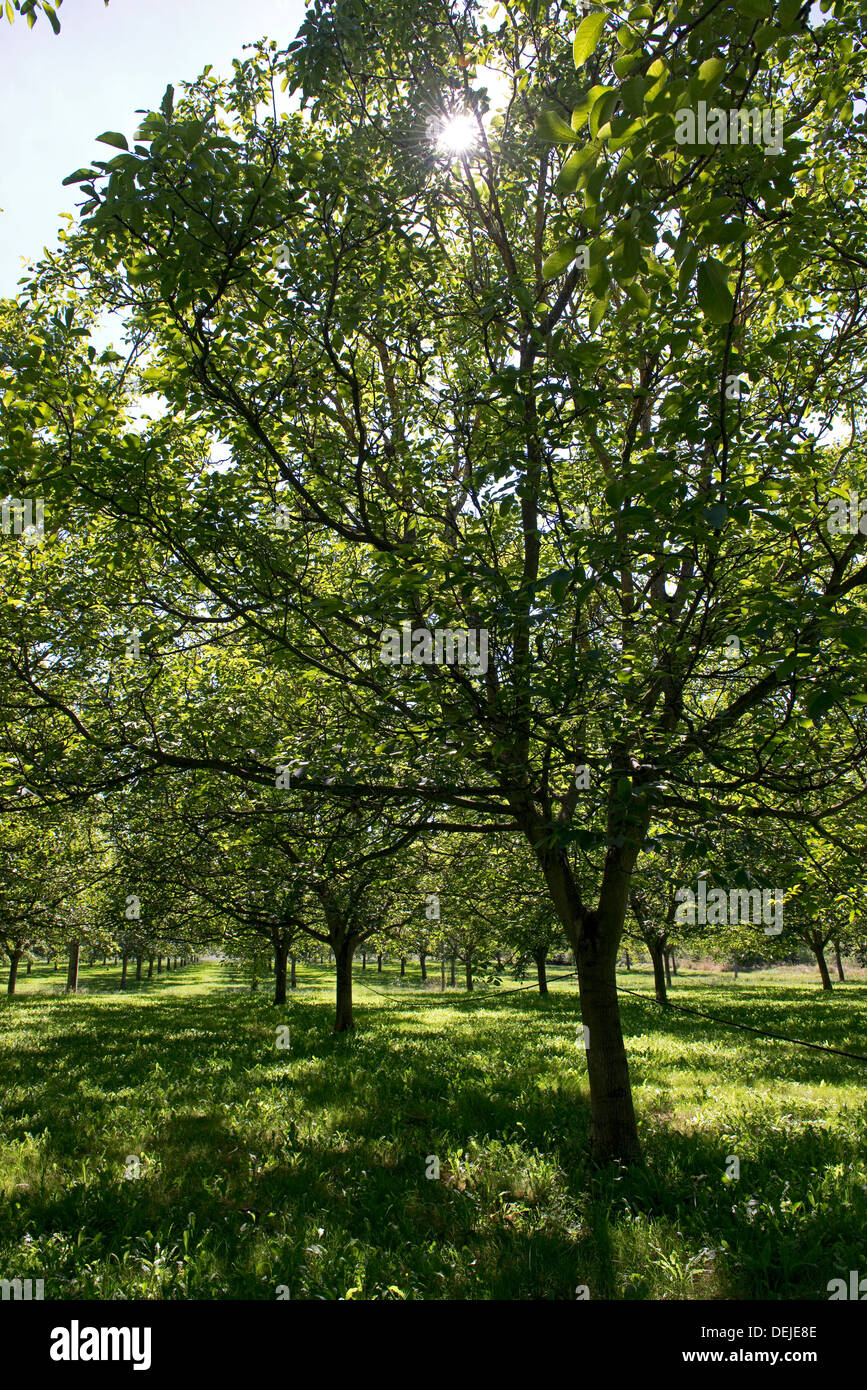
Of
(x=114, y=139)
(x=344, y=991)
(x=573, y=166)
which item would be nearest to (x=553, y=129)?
(x=573, y=166)

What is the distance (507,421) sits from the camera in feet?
16.1

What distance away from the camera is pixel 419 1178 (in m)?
6.25

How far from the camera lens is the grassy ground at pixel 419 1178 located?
4523 millimetres

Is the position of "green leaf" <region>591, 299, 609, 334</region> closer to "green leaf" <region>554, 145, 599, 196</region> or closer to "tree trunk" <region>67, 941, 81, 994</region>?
"green leaf" <region>554, 145, 599, 196</region>

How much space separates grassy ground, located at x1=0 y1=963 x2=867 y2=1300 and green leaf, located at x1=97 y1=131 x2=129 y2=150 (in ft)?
20.3

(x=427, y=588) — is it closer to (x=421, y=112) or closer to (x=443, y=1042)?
(x=421, y=112)

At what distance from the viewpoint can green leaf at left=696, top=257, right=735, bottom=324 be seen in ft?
5.61

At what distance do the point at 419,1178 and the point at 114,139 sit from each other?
768cm

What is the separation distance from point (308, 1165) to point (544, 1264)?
9.13 ft

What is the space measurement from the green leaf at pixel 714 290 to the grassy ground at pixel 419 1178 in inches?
211

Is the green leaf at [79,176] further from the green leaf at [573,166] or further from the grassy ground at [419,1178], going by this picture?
the grassy ground at [419,1178]

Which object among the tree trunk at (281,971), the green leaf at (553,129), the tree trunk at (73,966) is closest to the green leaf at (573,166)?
the green leaf at (553,129)

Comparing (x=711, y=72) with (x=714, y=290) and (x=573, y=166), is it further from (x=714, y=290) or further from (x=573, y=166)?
(x=714, y=290)
